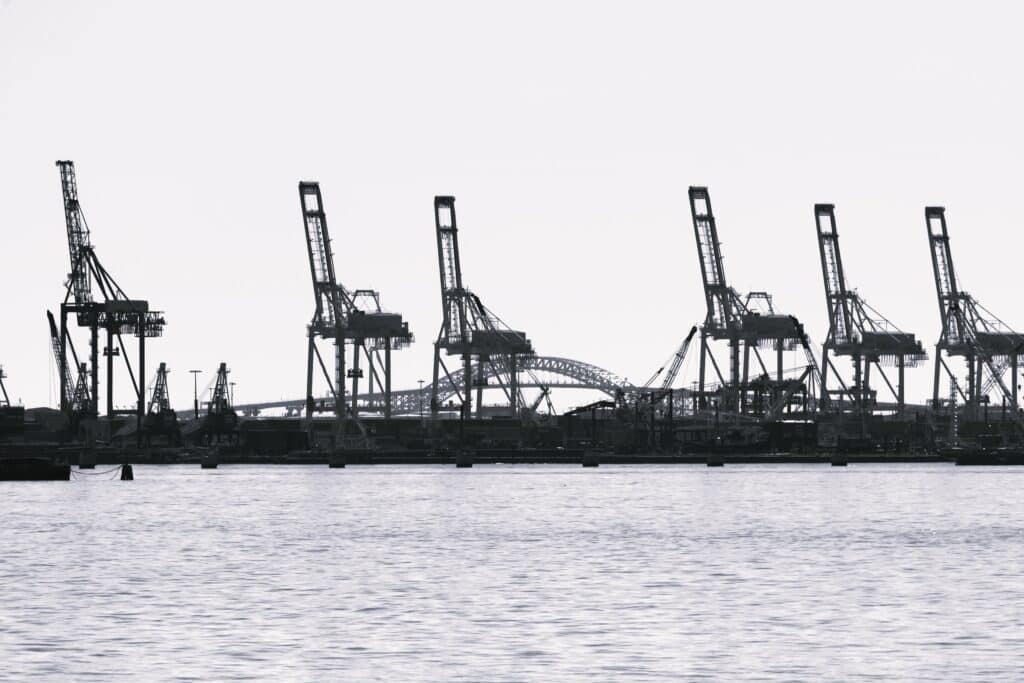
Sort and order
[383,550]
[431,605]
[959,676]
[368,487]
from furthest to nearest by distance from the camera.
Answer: [368,487] < [383,550] < [431,605] < [959,676]

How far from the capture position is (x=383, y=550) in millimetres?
76688

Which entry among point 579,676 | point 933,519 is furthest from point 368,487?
point 579,676

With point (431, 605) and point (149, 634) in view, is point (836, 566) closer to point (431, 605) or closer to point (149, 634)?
point (431, 605)

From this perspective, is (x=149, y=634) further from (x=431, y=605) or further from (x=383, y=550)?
(x=383, y=550)

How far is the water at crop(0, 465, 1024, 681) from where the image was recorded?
42094 millimetres

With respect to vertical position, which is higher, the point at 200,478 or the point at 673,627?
the point at 200,478

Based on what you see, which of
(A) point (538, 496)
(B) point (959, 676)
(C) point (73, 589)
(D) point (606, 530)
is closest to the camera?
(B) point (959, 676)

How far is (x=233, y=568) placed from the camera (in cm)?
6731

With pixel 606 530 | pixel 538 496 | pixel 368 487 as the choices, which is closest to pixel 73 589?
pixel 606 530

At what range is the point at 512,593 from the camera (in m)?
57.7

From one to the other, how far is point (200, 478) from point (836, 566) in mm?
125248

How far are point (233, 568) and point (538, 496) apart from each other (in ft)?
234

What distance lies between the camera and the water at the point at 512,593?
4209cm

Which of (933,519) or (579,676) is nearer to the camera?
(579,676)
